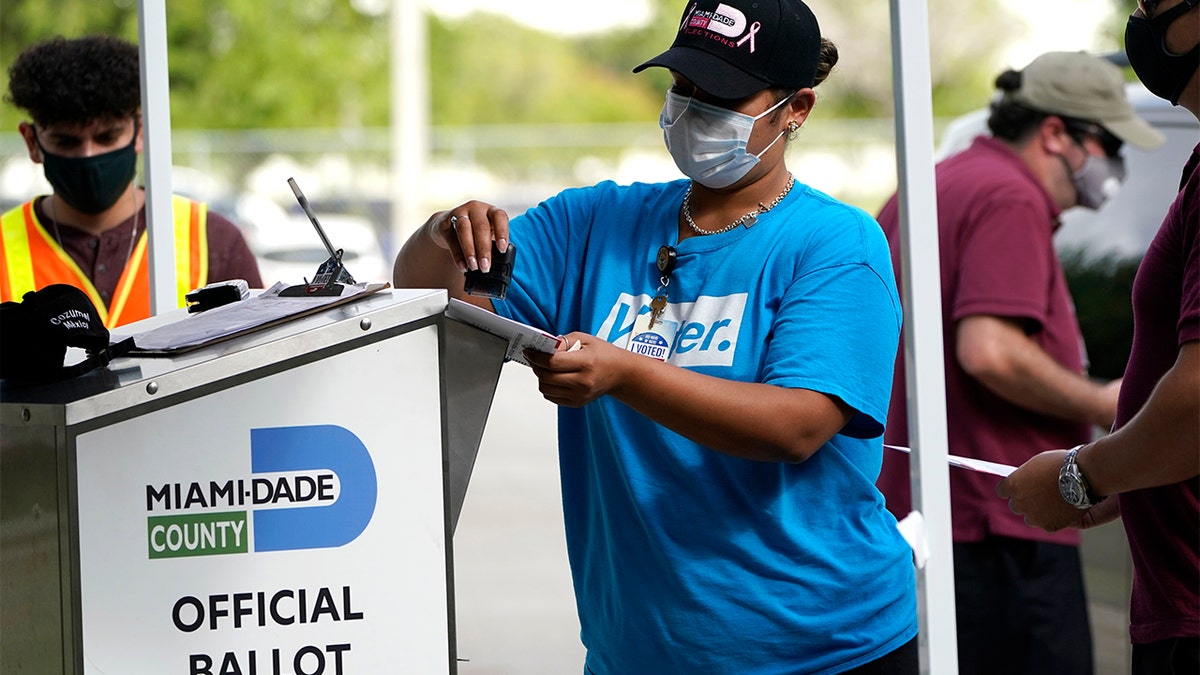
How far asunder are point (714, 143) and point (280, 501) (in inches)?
32.6

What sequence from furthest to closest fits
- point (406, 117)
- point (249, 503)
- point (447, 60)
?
point (447, 60) → point (406, 117) → point (249, 503)

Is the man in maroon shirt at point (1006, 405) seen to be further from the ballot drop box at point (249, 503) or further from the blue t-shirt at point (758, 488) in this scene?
the ballot drop box at point (249, 503)

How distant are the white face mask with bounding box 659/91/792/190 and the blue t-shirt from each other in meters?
0.09

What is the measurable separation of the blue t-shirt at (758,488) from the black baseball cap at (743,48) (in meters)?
0.19

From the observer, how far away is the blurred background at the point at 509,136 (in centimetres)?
493

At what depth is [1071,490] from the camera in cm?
179

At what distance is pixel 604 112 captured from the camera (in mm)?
27391

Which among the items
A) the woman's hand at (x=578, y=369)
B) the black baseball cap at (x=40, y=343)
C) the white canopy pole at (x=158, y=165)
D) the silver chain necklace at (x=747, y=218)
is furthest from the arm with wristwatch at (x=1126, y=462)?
the white canopy pole at (x=158, y=165)

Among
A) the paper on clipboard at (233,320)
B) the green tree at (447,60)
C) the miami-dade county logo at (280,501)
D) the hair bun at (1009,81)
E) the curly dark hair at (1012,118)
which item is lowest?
the miami-dade county logo at (280,501)

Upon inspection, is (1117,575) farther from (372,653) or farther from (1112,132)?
(372,653)

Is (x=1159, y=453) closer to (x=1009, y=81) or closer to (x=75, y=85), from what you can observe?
(x=1009, y=81)

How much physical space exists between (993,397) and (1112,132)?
0.86 meters

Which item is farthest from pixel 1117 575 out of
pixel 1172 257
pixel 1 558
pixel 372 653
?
pixel 1 558

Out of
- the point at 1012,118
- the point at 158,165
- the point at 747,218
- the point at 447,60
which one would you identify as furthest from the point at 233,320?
the point at 447,60
